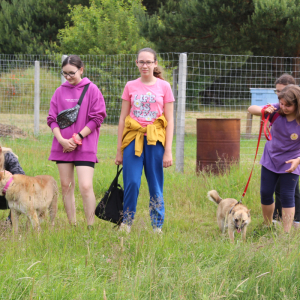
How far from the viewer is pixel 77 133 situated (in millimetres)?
3857

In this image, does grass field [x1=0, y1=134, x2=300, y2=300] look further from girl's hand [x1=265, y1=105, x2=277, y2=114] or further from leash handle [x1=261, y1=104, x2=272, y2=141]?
girl's hand [x1=265, y1=105, x2=277, y2=114]

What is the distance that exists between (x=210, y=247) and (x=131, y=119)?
56.1 inches

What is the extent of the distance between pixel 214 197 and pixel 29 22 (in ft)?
92.6

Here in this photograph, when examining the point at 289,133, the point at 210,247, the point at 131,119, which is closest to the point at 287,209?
the point at 289,133

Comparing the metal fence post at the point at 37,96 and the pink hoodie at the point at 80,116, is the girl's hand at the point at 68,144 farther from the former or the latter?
the metal fence post at the point at 37,96

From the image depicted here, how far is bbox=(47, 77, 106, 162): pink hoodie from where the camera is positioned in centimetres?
386

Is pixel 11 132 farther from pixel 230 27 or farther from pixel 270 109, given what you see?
pixel 230 27

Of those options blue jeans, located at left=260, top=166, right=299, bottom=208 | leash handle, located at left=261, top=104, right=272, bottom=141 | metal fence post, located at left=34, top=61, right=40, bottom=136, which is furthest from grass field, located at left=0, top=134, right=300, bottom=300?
metal fence post, located at left=34, top=61, right=40, bottom=136

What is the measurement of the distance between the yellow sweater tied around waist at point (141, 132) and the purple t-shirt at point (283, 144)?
115 centimetres

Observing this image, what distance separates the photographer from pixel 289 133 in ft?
12.7

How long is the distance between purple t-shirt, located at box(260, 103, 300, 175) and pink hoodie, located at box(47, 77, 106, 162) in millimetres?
1800

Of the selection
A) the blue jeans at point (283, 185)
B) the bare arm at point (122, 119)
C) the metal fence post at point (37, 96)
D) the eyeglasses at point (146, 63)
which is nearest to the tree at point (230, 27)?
the metal fence post at point (37, 96)

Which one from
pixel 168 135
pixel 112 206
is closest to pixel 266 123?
pixel 168 135

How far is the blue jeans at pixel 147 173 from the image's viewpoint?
150 inches
